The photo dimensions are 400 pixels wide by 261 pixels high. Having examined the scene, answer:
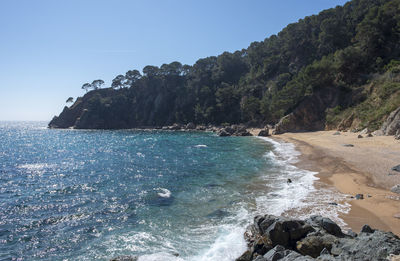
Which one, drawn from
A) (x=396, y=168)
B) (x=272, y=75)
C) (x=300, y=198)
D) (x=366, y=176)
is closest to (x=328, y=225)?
(x=300, y=198)

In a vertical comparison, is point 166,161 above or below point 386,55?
below

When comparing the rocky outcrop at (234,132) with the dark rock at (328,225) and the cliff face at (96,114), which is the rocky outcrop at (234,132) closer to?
the dark rock at (328,225)

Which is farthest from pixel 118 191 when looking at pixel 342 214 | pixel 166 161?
pixel 342 214

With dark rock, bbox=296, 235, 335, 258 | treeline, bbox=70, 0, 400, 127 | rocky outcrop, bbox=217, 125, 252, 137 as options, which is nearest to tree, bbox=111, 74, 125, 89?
treeline, bbox=70, 0, 400, 127

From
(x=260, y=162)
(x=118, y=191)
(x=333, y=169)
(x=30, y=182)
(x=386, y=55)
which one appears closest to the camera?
(x=118, y=191)

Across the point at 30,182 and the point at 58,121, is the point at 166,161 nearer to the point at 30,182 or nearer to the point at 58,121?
the point at 30,182

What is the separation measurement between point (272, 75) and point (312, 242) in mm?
84318

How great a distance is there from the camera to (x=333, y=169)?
20156mm

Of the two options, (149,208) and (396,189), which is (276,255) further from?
(396,189)

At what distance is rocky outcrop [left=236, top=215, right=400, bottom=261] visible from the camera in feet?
20.0

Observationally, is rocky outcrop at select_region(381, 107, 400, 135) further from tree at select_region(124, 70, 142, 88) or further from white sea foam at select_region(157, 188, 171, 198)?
tree at select_region(124, 70, 142, 88)

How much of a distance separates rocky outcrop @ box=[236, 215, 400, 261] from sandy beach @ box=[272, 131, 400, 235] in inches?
105

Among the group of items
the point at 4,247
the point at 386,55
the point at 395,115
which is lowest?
the point at 4,247

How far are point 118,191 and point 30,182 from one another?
33.4ft
